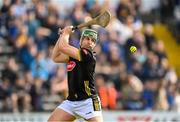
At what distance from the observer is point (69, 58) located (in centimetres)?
1079

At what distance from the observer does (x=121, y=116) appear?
53.9 feet

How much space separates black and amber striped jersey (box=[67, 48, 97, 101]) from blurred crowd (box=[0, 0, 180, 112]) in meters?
5.31

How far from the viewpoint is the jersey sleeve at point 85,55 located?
34.6 ft

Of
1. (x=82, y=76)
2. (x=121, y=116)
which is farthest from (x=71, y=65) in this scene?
(x=121, y=116)

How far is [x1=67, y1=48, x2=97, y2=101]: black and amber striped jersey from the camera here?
10633 mm

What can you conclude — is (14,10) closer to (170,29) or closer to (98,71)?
(98,71)

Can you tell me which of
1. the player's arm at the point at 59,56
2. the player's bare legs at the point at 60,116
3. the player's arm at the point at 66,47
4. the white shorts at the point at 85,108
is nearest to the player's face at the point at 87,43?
the player's arm at the point at 66,47

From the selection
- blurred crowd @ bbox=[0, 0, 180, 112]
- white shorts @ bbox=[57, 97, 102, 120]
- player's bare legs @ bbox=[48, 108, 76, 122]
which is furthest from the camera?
blurred crowd @ bbox=[0, 0, 180, 112]

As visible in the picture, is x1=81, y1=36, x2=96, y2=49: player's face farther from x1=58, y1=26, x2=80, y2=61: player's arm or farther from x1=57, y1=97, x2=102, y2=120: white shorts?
x1=57, y1=97, x2=102, y2=120: white shorts

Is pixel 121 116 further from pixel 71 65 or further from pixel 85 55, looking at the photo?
pixel 85 55

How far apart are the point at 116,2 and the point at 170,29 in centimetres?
186

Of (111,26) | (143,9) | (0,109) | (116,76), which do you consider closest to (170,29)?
(143,9)

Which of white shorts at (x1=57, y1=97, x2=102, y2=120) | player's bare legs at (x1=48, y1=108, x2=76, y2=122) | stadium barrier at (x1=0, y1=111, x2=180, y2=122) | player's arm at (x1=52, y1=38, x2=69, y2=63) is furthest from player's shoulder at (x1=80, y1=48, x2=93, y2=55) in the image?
stadium barrier at (x1=0, y1=111, x2=180, y2=122)

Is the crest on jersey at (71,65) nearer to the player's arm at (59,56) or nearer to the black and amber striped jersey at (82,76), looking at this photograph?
the black and amber striped jersey at (82,76)
